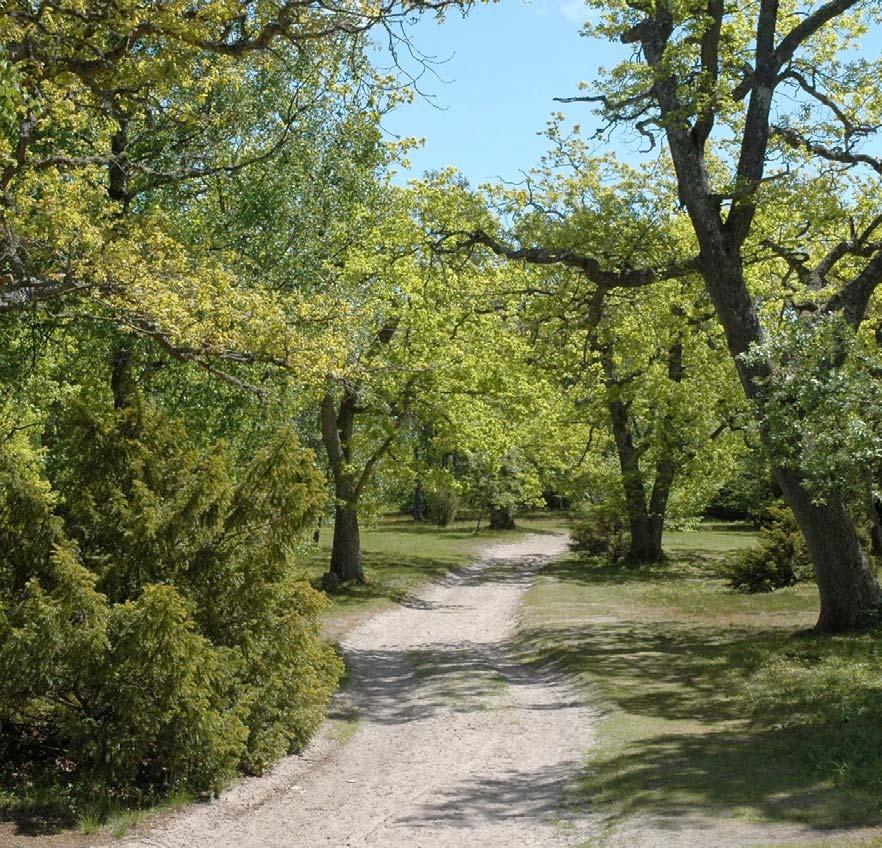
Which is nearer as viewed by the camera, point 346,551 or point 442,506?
point 346,551

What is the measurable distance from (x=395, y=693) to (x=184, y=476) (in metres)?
5.73

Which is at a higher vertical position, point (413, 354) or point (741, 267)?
point (741, 267)

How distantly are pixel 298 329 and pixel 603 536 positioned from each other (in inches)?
1072

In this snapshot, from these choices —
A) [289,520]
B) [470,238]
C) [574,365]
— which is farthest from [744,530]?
[289,520]

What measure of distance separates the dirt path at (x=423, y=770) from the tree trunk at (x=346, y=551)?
9.16m

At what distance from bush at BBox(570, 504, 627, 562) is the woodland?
7308 millimetres

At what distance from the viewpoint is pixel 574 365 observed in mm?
21281

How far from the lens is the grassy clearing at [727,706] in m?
8.23

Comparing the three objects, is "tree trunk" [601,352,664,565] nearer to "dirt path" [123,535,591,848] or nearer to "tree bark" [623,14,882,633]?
"tree bark" [623,14,882,633]

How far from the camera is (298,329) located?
1238 cm

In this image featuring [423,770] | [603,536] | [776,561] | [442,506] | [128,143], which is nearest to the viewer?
[423,770]

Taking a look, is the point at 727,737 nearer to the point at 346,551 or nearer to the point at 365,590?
the point at 365,590

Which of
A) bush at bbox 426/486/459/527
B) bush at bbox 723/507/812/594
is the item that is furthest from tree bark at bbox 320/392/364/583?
bush at bbox 426/486/459/527

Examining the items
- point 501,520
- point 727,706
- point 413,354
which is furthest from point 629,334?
point 501,520
